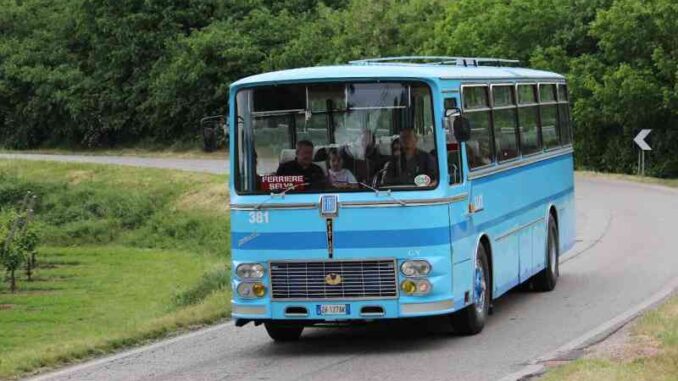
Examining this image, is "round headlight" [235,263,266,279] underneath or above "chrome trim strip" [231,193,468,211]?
underneath

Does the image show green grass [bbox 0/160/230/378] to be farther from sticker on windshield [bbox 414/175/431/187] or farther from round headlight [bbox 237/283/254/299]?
sticker on windshield [bbox 414/175/431/187]

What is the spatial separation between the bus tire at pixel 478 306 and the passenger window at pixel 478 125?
95 centimetres

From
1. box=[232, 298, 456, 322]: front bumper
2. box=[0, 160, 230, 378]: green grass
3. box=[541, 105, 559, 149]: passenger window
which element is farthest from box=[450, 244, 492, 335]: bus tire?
box=[541, 105, 559, 149]: passenger window

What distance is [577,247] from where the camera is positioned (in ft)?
79.9

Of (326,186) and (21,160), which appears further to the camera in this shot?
(21,160)

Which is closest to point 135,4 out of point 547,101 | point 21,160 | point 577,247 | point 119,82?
point 119,82

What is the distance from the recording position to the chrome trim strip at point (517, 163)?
48.5 feet

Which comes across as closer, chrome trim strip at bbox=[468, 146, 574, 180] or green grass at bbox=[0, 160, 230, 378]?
chrome trim strip at bbox=[468, 146, 574, 180]

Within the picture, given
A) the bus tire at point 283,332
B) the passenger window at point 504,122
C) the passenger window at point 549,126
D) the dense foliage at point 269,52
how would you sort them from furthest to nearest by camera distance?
1. the dense foliage at point 269,52
2. the passenger window at point 549,126
3. the passenger window at point 504,122
4. the bus tire at point 283,332

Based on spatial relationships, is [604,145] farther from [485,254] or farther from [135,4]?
[485,254]

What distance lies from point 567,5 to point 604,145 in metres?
5.86

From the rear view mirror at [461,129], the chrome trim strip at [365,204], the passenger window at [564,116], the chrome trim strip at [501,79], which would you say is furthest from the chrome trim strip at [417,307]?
the passenger window at [564,116]

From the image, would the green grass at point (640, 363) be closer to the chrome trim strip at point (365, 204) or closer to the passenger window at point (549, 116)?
the chrome trim strip at point (365, 204)

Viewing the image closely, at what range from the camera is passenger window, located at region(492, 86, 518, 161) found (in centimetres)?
1598
